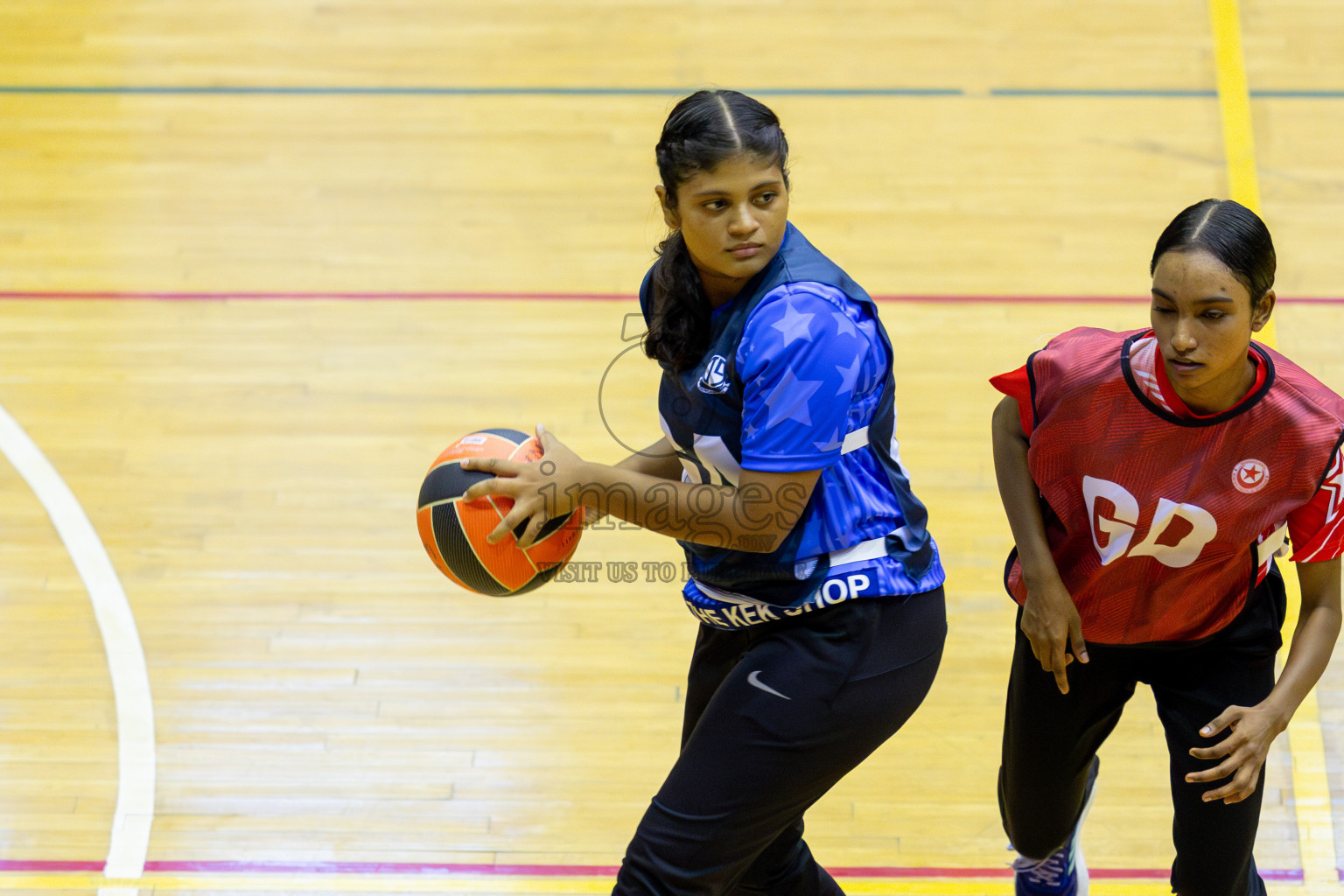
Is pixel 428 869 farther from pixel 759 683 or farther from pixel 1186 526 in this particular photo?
pixel 1186 526

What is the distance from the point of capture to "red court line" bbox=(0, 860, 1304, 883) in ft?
10.2

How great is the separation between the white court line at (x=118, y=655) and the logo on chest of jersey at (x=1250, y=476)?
2.61m

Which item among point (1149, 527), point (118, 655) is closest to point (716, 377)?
point (1149, 527)

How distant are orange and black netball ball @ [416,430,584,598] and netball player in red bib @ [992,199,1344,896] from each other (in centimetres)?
83

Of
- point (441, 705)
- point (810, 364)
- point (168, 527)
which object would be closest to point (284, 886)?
point (441, 705)

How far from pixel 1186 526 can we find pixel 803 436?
0.72 m

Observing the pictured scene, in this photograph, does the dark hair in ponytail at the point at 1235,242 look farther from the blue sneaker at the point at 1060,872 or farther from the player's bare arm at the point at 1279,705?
the blue sneaker at the point at 1060,872

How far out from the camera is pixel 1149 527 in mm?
2188

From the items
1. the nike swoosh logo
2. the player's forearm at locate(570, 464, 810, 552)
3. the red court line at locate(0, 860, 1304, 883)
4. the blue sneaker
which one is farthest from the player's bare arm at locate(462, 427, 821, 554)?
the red court line at locate(0, 860, 1304, 883)

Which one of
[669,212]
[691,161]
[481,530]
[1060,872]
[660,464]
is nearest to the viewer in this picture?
[691,161]

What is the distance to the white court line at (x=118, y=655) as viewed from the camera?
3.20m

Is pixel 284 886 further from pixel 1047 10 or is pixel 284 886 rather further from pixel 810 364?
pixel 1047 10

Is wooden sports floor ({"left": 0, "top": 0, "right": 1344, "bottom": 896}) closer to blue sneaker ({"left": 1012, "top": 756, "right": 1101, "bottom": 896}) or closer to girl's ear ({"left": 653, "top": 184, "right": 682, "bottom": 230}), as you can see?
blue sneaker ({"left": 1012, "top": 756, "right": 1101, "bottom": 896})

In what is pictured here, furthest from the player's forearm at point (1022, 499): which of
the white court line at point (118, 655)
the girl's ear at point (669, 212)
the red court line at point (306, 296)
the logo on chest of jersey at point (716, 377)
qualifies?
the red court line at point (306, 296)
